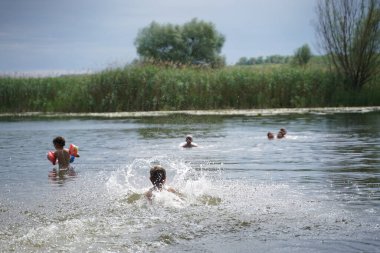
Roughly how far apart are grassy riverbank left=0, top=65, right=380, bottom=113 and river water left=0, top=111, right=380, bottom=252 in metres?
15.5

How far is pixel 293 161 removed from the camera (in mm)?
14305

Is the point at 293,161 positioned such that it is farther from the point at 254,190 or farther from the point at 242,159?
the point at 254,190

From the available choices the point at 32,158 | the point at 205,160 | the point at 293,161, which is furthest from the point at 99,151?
the point at 293,161

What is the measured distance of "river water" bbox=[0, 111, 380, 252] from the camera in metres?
7.08

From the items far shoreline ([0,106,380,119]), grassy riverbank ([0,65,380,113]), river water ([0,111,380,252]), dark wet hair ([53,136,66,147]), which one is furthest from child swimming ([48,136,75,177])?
grassy riverbank ([0,65,380,113])

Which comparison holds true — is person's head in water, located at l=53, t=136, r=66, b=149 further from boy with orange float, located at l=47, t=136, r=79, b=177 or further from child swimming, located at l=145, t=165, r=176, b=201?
A: child swimming, located at l=145, t=165, r=176, b=201

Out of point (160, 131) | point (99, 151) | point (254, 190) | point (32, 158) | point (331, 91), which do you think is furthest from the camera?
point (331, 91)

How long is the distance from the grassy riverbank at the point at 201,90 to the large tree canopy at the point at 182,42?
4777 cm

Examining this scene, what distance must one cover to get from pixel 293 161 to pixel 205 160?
2.24 metres

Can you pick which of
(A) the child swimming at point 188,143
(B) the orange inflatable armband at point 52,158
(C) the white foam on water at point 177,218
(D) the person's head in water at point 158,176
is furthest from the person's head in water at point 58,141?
(D) the person's head in water at point 158,176

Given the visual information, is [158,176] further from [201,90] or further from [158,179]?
[201,90]

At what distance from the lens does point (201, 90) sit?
36.1 m

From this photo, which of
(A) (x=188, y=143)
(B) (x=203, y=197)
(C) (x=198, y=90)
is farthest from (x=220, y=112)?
(B) (x=203, y=197)

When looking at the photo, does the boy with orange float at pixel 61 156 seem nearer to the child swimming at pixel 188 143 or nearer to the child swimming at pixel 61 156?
the child swimming at pixel 61 156
